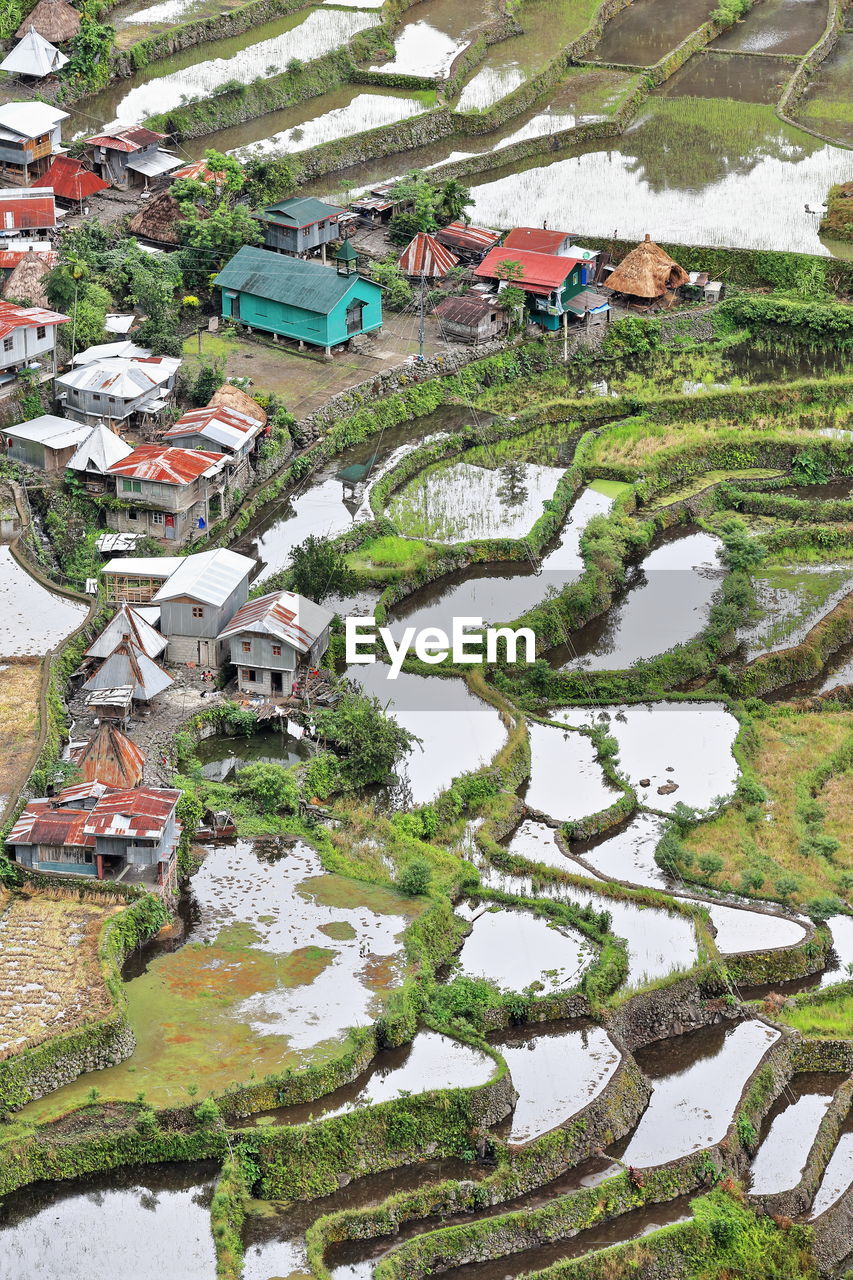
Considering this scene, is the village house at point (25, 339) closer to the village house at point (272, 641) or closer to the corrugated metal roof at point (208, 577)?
the corrugated metal roof at point (208, 577)

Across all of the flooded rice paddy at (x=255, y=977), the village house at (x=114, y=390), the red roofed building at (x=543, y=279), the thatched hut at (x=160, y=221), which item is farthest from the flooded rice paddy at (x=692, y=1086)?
the thatched hut at (x=160, y=221)

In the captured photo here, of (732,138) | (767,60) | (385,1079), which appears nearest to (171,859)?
(385,1079)

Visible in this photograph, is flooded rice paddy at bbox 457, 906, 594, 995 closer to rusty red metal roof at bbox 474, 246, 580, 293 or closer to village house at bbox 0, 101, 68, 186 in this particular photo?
rusty red metal roof at bbox 474, 246, 580, 293

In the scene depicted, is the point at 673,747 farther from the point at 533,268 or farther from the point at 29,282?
the point at 29,282

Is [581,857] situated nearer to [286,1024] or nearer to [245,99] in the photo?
[286,1024]

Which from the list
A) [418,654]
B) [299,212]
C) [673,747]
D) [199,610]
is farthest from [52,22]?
[673,747]

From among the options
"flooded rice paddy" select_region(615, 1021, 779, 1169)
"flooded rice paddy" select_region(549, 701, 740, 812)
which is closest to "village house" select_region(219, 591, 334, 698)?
"flooded rice paddy" select_region(549, 701, 740, 812)
